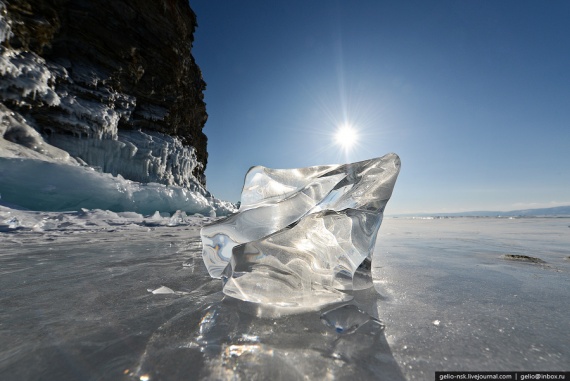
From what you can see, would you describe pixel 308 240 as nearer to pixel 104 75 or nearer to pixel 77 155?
pixel 77 155

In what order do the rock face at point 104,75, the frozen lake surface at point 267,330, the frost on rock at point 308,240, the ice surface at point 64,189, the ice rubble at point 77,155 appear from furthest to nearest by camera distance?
1. the rock face at point 104,75
2. the ice rubble at point 77,155
3. the ice surface at point 64,189
4. the frost on rock at point 308,240
5. the frozen lake surface at point 267,330

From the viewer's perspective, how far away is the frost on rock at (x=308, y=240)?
0.78 metres

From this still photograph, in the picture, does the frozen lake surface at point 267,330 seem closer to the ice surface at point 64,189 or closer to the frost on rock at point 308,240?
the frost on rock at point 308,240

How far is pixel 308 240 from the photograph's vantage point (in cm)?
94

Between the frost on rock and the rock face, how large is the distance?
32.2ft

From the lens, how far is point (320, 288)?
2.75 feet

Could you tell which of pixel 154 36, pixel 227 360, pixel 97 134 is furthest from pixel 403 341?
pixel 154 36

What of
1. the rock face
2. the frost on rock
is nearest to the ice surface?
the rock face

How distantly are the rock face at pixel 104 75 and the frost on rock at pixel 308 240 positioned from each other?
983 cm

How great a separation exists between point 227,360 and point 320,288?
0.48 m

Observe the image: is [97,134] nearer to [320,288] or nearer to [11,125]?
[11,125]

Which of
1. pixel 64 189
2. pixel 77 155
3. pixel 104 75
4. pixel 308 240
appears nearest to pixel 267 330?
pixel 308 240

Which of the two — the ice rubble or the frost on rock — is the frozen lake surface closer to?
the frost on rock

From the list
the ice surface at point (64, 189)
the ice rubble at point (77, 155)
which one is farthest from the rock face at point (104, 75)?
the ice surface at point (64, 189)
